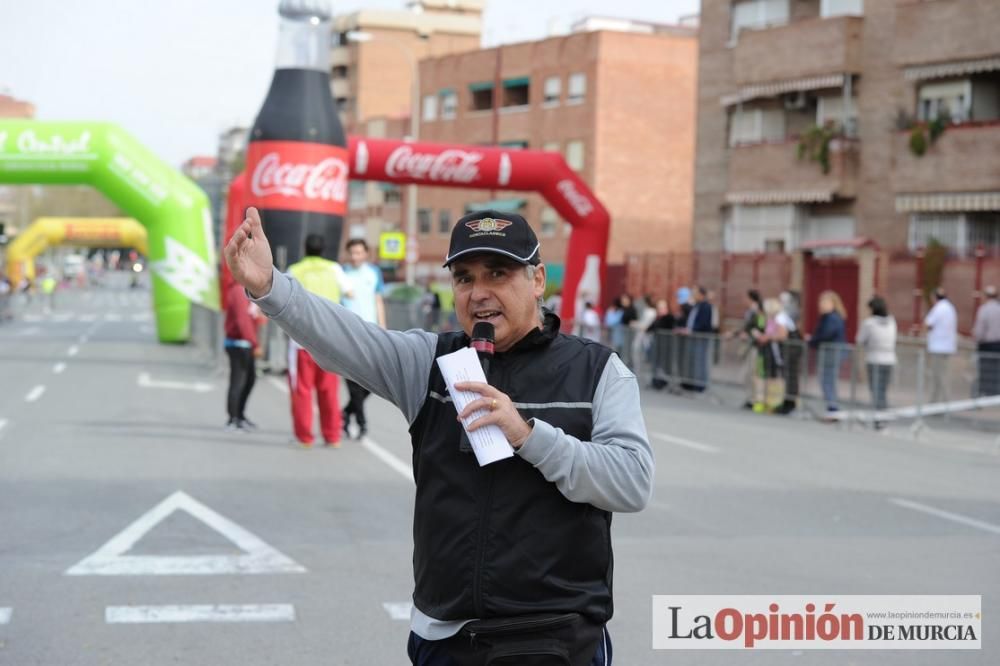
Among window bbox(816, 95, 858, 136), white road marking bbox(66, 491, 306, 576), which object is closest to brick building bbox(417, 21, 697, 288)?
window bbox(816, 95, 858, 136)

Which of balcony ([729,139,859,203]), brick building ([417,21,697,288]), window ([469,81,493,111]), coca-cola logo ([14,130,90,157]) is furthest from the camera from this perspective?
window ([469,81,493,111])

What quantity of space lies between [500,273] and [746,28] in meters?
37.7

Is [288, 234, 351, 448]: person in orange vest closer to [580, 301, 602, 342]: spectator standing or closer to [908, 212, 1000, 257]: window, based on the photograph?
[580, 301, 602, 342]: spectator standing

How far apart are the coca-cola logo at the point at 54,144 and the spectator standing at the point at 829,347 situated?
58.0ft

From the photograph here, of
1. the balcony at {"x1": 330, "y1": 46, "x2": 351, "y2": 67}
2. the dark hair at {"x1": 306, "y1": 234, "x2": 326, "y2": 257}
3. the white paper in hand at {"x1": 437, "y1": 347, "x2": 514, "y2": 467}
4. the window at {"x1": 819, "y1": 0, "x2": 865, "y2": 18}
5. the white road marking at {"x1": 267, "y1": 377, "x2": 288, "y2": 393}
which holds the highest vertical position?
the balcony at {"x1": 330, "y1": 46, "x2": 351, "y2": 67}

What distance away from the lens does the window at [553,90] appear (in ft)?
208

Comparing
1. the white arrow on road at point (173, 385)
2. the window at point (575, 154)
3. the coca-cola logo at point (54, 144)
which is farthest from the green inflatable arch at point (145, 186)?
the window at point (575, 154)

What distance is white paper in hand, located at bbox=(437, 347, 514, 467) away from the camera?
3.09 meters

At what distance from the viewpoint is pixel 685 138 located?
6259 centimetres

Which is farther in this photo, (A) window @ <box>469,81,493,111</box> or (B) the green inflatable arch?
(A) window @ <box>469,81,493,111</box>

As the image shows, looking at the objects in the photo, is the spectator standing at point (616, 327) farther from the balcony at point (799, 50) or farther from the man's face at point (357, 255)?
the man's face at point (357, 255)

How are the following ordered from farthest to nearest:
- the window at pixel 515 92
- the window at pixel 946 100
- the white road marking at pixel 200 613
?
1. the window at pixel 515 92
2. the window at pixel 946 100
3. the white road marking at pixel 200 613

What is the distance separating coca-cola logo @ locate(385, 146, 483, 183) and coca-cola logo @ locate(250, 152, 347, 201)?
12.0 ft

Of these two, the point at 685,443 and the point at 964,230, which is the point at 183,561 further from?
the point at 964,230
